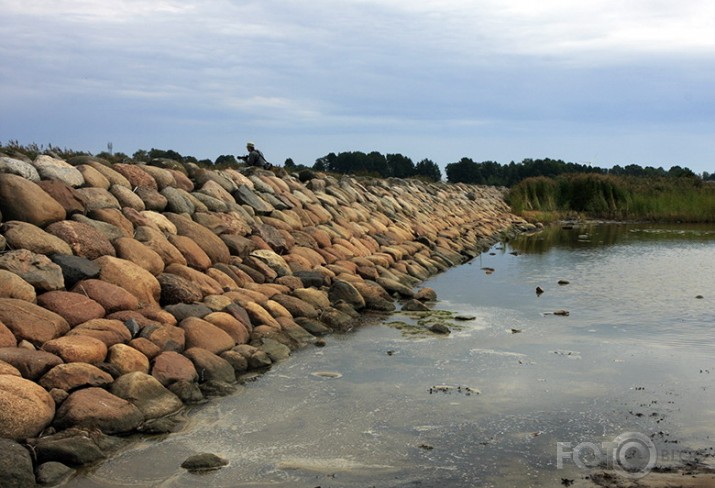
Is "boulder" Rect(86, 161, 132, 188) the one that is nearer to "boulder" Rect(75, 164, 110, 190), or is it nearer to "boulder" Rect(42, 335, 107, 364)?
"boulder" Rect(75, 164, 110, 190)

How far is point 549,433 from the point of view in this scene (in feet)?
18.1

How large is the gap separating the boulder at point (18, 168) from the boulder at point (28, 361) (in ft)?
10.00

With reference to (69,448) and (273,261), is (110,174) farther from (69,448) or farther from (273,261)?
(69,448)

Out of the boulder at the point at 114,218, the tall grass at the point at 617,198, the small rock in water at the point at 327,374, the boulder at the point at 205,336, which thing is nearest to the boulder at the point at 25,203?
the boulder at the point at 114,218

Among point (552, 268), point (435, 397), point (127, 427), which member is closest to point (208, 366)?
point (127, 427)

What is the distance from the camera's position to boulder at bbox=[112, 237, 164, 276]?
787cm

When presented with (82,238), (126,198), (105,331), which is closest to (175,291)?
(82,238)

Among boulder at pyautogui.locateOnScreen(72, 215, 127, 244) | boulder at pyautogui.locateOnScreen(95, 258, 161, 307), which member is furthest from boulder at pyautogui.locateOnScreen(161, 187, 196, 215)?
boulder at pyautogui.locateOnScreen(95, 258, 161, 307)

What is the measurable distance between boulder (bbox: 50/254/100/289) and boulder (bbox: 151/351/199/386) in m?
1.22

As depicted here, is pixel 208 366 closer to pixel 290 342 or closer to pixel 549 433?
pixel 290 342

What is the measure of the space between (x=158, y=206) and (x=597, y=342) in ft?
17.8

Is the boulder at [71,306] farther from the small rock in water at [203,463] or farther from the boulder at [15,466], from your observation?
the small rock in water at [203,463]

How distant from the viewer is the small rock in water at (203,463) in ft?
16.1

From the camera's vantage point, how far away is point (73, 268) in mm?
6945
